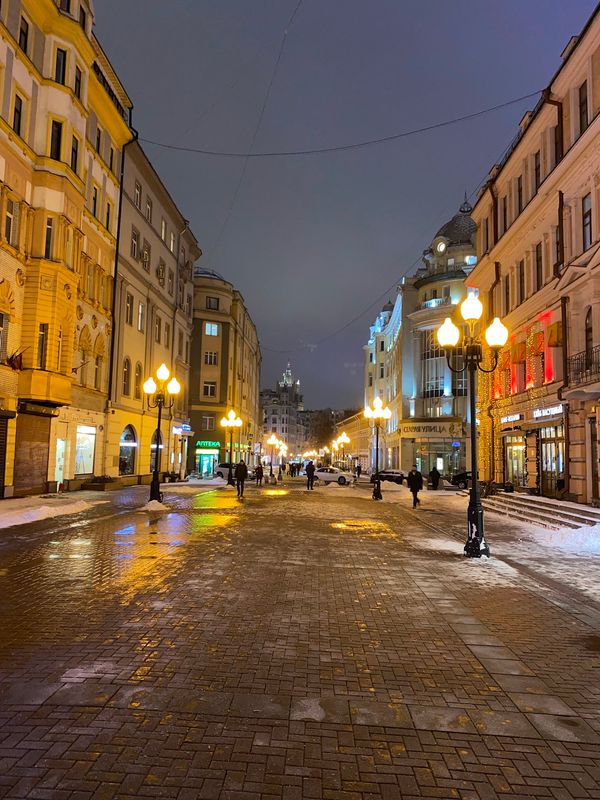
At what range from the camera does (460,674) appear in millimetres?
5207

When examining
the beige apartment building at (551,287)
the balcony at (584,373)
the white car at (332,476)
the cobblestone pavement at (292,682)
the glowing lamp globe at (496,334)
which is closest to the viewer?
the cobblestone pavement at (292,682)

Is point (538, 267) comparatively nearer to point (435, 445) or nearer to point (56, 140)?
point (56, 140)

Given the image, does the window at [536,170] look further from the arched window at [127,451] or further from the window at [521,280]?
the arched window at [127,451]

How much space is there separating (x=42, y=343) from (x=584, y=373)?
20355 millimetres

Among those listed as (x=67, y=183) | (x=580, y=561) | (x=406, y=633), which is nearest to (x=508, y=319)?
(x=580, y=561)

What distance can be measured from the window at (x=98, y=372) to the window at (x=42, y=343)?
22.8 ft

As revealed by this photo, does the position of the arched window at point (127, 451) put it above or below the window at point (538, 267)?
below

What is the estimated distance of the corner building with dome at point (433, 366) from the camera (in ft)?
172

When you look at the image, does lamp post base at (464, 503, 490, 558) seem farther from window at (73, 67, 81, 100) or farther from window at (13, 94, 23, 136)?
window at (73, 67, 81, 100)

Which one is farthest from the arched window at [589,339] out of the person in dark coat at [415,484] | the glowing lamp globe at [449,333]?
the glowing lamp globe at [449,333]

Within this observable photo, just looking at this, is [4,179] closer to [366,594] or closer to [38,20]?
[38,20]

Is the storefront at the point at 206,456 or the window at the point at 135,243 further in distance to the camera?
the storefront at the point at 206,456

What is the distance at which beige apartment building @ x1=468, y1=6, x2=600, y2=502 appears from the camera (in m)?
18.6

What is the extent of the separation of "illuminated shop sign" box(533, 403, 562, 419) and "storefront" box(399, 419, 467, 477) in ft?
92.9
